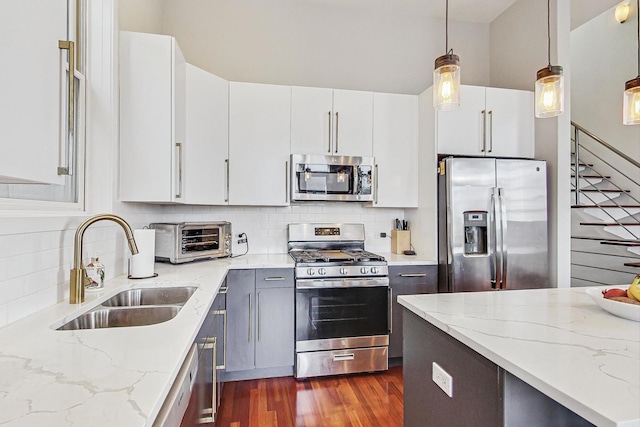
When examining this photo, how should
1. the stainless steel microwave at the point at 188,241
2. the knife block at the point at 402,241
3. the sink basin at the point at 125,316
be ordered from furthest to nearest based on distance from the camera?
the knife block at the point at 402,241 < the stainless steel microwave at the point at 188,241 < the sink basin at the point at 125,316

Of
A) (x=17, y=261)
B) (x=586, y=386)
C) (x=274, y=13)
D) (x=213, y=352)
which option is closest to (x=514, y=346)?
(x=586, y=386)

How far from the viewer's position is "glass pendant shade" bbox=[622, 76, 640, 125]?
1520 mm

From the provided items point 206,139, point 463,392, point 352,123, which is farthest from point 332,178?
point 463,392

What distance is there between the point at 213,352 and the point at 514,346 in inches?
56.3

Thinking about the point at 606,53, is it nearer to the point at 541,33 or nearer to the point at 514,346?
the point at 541,33

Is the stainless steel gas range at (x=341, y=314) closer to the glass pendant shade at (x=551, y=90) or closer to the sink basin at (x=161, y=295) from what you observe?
the sink basin at (x=161, y=295)

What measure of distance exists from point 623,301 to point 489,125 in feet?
6.68

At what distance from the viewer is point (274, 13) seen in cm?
313

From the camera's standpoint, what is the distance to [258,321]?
2480 mm

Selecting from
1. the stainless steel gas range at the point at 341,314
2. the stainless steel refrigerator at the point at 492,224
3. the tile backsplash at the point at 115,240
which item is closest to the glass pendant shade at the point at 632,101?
the stainless steel refrigerator at the point at 492,224

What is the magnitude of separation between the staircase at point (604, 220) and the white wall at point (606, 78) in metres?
0.05

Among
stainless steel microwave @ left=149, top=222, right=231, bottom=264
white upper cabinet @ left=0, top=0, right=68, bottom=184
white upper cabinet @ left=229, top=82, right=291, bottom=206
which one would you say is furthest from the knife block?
white upper cabinet @ left=0, top=0, right=68, bottom=184

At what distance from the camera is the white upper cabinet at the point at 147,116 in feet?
6.52

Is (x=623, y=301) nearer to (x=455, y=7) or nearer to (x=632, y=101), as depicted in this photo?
(x=632, y=101)
